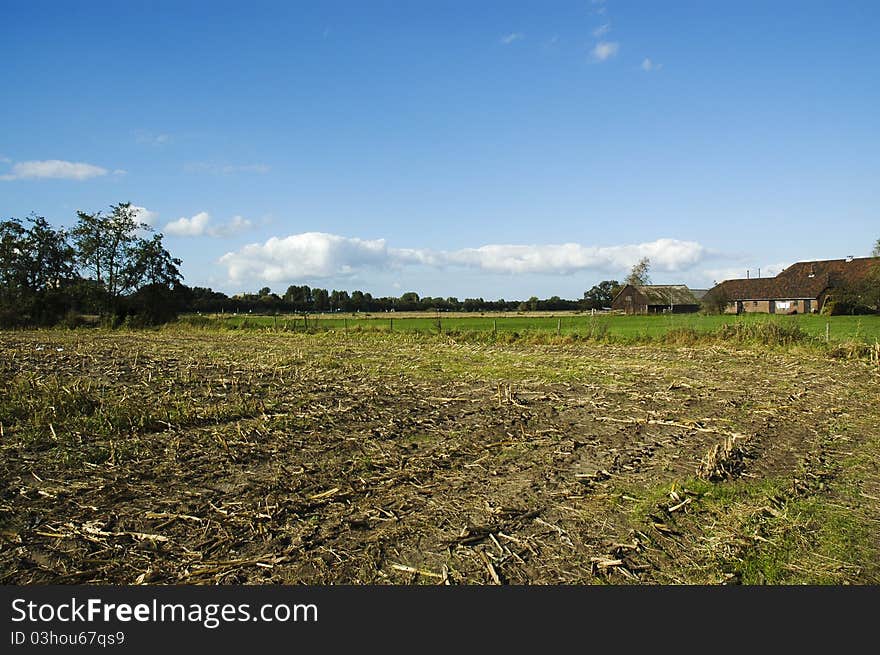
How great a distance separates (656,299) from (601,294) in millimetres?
41648

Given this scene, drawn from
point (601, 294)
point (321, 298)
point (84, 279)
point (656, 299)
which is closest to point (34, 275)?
point (84, 279)

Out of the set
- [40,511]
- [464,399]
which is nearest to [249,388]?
[464,399]

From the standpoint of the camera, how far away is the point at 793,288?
7194 cm

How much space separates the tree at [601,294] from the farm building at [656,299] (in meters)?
20.7

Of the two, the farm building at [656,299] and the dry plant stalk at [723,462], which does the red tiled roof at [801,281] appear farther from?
the dry plant stalk at [723,462]

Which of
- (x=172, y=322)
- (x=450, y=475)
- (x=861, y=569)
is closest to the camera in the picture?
(x=861, y=569)

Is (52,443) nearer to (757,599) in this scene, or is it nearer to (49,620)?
(49,620)

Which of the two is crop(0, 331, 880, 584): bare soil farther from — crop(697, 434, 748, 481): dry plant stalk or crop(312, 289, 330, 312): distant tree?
crop(312, 289, 330, 312): distant tree

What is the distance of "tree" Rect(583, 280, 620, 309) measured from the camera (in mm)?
111613

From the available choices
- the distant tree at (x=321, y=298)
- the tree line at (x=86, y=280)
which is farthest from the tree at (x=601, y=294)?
the tree line at (x=86, y=280)

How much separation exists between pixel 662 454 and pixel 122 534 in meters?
6.65

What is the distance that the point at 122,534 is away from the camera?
4926mm

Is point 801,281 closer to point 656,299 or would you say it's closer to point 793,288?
point 793,288

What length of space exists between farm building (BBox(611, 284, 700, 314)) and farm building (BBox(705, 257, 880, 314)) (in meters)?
6.48
